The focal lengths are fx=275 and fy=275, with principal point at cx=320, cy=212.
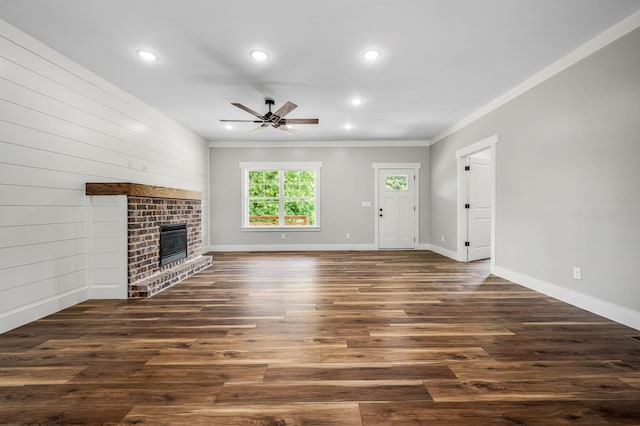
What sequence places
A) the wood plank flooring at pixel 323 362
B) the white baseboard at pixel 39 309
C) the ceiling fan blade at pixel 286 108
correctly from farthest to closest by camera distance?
1. the ceiling fan blade at pixel 286 108
2. the white baseboard at pixel 39 309
3. the wood plank flooring at pixel 323 362

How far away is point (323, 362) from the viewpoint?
6.03 ft

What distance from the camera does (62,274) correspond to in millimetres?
2855

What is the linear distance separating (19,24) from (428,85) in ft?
14.0

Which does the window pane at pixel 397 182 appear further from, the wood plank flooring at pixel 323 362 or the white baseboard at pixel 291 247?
the wood plank flooring at pixel 323 362

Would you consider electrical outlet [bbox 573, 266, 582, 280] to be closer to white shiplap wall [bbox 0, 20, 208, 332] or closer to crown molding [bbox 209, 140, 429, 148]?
crown molding [bbox 209, 140, 429, 148]

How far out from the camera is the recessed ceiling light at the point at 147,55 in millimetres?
2885

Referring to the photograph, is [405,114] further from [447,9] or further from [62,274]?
[62,274]

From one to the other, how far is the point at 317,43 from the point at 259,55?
64 centimetres

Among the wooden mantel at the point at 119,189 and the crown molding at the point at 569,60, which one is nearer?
the crown molding at the point at 569,60

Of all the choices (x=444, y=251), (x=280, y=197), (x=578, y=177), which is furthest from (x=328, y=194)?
(x=578, y=177)

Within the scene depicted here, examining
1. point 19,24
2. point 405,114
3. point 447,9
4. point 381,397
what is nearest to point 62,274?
point 19,24

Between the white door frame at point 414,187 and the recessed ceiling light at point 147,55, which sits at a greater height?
the recessed ceiling light at point 147,55

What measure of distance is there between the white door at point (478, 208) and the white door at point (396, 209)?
5.30 ft

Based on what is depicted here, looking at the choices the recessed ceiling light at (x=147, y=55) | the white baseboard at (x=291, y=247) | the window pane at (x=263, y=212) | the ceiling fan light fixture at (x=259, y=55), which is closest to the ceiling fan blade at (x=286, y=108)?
the ceiling fan light fixture at (x=259, y=55)
